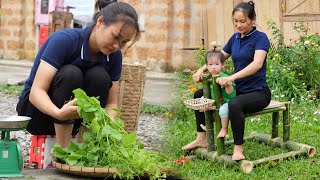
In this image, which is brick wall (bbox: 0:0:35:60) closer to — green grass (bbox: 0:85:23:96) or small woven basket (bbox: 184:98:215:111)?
green grass (bbox: 0:85:23:96)

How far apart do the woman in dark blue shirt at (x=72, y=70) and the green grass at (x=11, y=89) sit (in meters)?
4.98

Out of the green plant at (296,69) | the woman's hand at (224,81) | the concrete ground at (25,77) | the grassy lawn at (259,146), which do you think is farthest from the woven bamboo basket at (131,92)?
the green plant at (296,69)

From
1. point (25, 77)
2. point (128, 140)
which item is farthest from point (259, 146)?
point (25, 77)

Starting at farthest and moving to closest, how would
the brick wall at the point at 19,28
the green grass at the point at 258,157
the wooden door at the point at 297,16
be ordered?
the brick wall at the point at 19,28 → the wooden door at the point at 297,16 → the green grass at the point at 258,157

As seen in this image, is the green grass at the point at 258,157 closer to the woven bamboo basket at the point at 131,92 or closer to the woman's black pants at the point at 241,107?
the woman's black pants at the point at 241,107

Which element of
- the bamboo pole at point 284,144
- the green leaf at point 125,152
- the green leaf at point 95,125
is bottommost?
the bamboo pole at point 284,144

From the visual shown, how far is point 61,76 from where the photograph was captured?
3807 mm

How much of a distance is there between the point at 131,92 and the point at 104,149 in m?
1.23

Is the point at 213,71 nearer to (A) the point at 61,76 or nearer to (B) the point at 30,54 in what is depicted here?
(A) the point at 61,76

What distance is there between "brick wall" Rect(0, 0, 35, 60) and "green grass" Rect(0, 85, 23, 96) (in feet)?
19.4

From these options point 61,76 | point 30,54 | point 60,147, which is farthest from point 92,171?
point 30,54

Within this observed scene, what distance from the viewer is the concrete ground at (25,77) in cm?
370

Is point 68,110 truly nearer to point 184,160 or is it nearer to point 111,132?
point 111,132

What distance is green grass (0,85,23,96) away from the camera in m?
9.02
